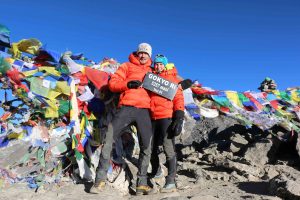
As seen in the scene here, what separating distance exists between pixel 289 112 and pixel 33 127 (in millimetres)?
5773

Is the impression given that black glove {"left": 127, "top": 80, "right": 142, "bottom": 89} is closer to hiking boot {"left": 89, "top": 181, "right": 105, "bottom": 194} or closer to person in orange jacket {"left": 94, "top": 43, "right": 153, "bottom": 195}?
person in orange jacket {"left": 94, "top": 43, "right": 153, "bottom": 195}

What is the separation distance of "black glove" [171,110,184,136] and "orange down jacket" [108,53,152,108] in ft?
1.75

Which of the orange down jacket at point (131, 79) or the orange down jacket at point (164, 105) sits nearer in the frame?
the orange down jacket at point (131, 79)

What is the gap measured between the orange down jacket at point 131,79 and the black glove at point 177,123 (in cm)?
53

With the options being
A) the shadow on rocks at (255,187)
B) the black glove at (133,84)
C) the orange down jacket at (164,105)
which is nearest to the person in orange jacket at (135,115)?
the black glove at (133,84)

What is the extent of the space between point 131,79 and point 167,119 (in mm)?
918

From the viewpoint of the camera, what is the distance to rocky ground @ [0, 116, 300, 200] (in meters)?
5.92

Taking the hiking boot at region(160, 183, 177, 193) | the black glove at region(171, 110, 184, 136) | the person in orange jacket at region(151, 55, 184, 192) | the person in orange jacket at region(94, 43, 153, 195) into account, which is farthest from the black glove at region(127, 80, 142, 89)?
the hiking boot at region(160, 183, 177, 193)

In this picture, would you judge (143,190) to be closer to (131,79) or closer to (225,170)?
(131,79)

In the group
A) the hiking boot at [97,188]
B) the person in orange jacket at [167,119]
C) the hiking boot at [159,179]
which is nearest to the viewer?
the hiking boot at [97,188]

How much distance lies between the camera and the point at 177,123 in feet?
21.3

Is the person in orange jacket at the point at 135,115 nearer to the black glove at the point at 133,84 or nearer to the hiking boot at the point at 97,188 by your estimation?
the black glove at the point at 133,84

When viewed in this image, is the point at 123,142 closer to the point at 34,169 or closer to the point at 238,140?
the point at 34,169

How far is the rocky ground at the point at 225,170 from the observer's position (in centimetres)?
592
